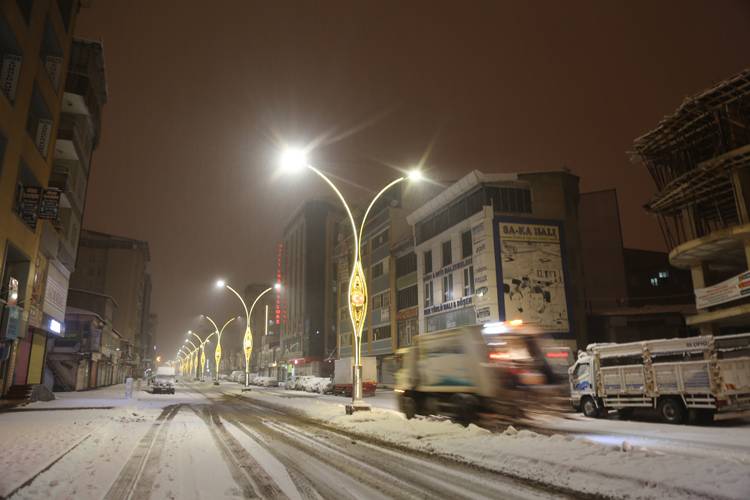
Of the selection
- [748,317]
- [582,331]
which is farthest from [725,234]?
[582,331]

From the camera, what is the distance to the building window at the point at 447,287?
46656 millimetres

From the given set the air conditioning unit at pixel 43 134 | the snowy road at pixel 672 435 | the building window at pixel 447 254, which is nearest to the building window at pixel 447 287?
the building window at pixel 447 254

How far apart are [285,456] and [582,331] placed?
3802 cm

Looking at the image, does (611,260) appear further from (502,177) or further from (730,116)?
(730,116)

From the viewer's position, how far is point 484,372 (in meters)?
13.5

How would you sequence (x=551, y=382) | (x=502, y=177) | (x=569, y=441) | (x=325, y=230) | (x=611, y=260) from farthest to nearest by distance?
1. (x=325, y=230)
2. (x=611, y=260)
3. (x=502, y=177)
4. (x=551, y=382)
5. (x=569, y=441)

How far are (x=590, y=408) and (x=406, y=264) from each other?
3819 centimetres

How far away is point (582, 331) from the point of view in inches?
1684

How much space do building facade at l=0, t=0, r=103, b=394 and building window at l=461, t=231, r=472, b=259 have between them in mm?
31066

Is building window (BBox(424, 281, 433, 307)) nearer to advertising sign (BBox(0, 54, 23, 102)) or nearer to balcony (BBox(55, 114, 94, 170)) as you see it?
balcony (BBox(55, 114, 94, 170))

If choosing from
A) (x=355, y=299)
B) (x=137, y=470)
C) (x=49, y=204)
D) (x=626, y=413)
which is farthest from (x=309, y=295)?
(x=137, y=470)

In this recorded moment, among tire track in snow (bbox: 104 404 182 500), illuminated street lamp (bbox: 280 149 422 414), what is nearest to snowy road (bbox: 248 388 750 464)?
illuminated street lamp (bbox: 280 149 422 414)

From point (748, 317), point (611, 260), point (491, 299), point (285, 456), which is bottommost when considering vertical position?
point (285, 456)

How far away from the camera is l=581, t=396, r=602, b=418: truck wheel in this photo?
19.5 m
